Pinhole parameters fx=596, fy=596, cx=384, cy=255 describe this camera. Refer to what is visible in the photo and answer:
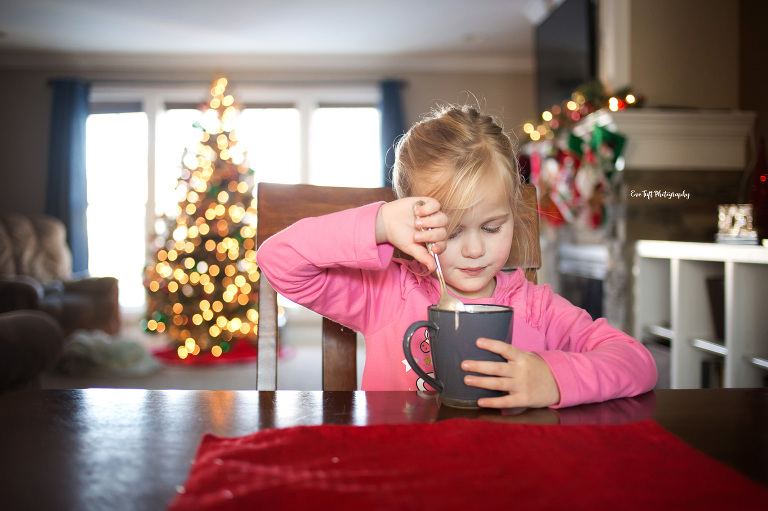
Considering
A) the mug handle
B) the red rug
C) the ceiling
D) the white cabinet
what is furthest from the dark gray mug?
the ceiling

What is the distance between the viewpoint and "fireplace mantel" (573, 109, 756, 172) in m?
2.88

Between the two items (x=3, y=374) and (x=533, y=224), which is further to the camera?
(x=3, y=374)

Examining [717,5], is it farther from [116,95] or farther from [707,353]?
[116,95]

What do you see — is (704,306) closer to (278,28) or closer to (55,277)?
(278,28)

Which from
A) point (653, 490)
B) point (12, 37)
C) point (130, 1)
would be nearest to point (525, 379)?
point (653, 490)

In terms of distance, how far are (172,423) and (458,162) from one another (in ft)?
1.79

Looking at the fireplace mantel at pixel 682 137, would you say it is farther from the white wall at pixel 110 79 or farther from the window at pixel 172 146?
the window at pixel 172 146

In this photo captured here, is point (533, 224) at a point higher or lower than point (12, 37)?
lower

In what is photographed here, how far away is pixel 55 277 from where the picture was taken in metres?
4.88

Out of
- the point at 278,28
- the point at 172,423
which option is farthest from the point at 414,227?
the point at 278,28

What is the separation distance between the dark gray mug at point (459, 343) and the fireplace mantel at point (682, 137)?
103 inches

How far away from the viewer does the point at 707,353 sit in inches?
98.1

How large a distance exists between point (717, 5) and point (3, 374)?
3.54m

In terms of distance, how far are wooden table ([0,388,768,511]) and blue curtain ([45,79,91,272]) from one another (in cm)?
590
